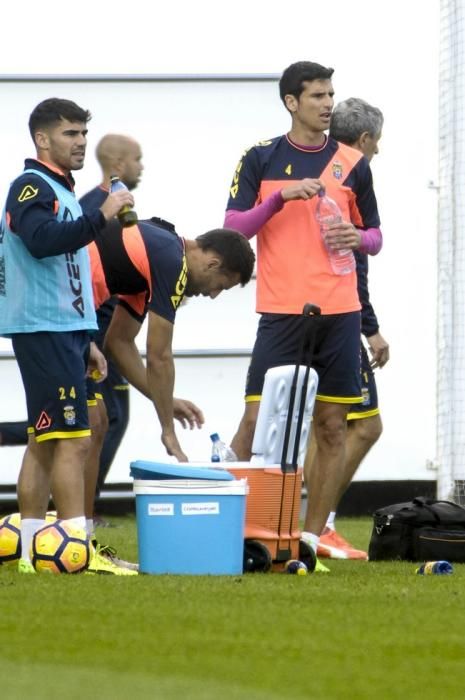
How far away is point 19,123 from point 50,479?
447 centimetres

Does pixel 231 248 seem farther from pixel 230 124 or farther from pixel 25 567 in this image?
pixel 230 124

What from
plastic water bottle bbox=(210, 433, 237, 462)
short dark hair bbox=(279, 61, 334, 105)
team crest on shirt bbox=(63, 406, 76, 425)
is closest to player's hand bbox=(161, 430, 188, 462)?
plastic water bottle bbox=(210, 433, 237, 462)

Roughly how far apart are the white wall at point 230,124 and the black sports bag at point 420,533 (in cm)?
345

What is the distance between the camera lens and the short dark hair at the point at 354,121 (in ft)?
26.4

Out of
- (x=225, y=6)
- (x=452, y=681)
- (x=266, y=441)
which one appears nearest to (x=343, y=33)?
(x=225, y=6)

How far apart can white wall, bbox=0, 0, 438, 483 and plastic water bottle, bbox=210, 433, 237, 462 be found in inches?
152

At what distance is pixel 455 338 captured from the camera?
10828 mm

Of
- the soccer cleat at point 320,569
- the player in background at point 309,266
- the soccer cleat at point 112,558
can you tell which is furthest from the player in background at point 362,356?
the soccer cleat at point 112,558

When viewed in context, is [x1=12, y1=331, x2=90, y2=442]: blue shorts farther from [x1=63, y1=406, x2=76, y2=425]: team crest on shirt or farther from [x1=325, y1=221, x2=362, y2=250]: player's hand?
[x1=325, y1=221, x2=362, y2=250]: player's hand

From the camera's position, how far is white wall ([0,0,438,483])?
35.1 ft

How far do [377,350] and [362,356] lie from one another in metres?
0.11

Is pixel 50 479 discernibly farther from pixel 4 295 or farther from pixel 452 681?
pixel 452 681

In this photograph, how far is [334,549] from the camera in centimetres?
776

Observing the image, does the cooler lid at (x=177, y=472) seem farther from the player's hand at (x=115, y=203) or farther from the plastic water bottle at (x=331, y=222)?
the plastic water bottle at (x=331, y=222)
